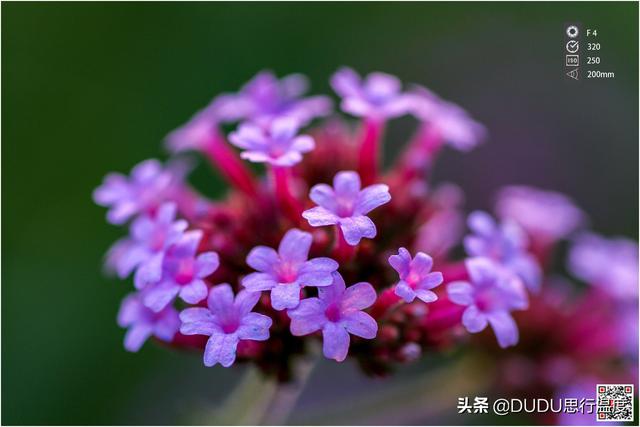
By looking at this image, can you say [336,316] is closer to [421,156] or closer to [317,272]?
[317,272]

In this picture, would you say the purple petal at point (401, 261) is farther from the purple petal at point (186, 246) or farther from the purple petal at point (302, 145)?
the purple petal at point (186, 246)

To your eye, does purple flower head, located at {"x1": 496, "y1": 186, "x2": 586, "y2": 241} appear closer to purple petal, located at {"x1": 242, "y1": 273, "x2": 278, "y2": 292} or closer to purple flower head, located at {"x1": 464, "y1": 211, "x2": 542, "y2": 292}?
purple flower head, located at {"x1": 464, "y1": 211, "x2": 542, "y2": 292}

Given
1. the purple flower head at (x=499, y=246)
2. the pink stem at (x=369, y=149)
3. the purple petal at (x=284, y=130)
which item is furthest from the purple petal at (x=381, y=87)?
the purple flower head at (x=499, y=246)

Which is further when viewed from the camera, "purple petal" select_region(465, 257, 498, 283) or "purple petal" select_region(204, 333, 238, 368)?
"purple petal" select_region(465, 257, 498, 283)

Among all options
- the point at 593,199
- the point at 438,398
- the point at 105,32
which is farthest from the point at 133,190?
the point at 593,199

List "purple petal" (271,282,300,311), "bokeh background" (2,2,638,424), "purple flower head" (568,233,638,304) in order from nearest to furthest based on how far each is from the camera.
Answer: "purple petal" (271,282,300,311), "purple flower head" (568,233,638,304), "bokeh background" (2,2,638,424)

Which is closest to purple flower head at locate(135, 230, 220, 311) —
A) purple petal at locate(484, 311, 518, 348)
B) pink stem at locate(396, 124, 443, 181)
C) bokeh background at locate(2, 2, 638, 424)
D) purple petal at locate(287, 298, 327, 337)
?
purple petal at locate(287, 298, 327, 337)
